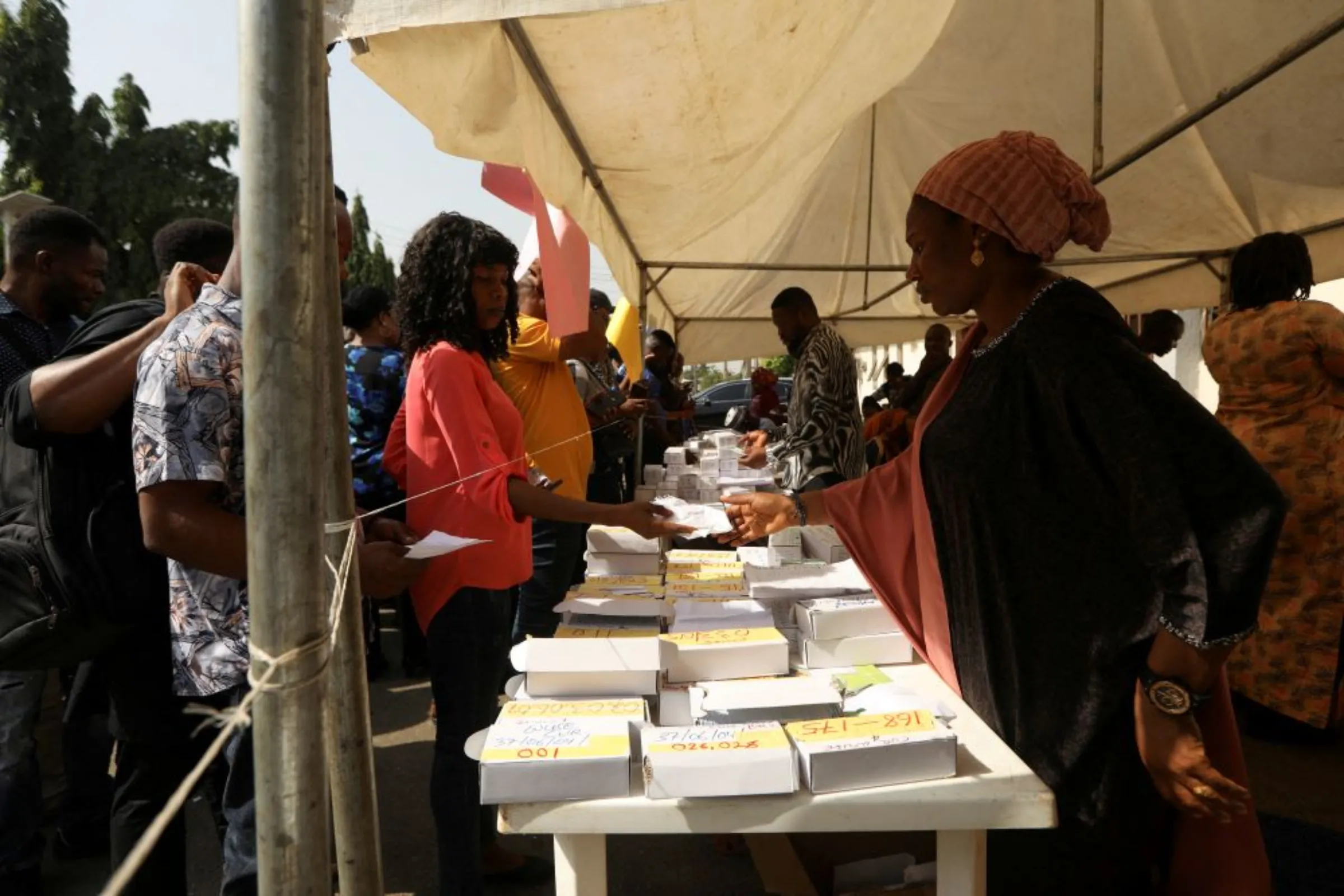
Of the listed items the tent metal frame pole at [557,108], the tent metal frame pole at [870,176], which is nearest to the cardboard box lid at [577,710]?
the tent metal frame pole at [557,108]

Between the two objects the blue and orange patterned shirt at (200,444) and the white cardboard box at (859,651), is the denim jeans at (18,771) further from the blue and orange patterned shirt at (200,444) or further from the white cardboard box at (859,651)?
the white cardboard box at (859,651)

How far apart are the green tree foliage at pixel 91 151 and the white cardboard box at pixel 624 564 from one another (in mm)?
16070

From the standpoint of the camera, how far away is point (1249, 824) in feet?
4.15

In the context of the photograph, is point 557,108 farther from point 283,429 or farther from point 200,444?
point 283,429

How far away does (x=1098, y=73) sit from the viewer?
120 inches

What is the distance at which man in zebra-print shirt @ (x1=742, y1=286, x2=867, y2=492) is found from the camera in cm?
376

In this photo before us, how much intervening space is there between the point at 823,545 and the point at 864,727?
956 millimetres

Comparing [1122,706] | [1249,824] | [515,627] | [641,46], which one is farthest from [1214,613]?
[515,627]

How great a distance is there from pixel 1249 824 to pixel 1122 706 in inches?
12.1

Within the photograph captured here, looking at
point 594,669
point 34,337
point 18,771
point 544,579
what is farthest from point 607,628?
point 34,337

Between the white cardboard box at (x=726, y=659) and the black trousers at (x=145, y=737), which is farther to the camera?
the black trousers at (x=145, y=737)

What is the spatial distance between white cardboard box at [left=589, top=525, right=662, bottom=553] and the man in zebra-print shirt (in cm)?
171

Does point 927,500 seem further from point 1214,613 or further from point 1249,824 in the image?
point 1249,824

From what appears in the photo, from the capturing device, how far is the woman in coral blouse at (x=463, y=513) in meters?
1.86
